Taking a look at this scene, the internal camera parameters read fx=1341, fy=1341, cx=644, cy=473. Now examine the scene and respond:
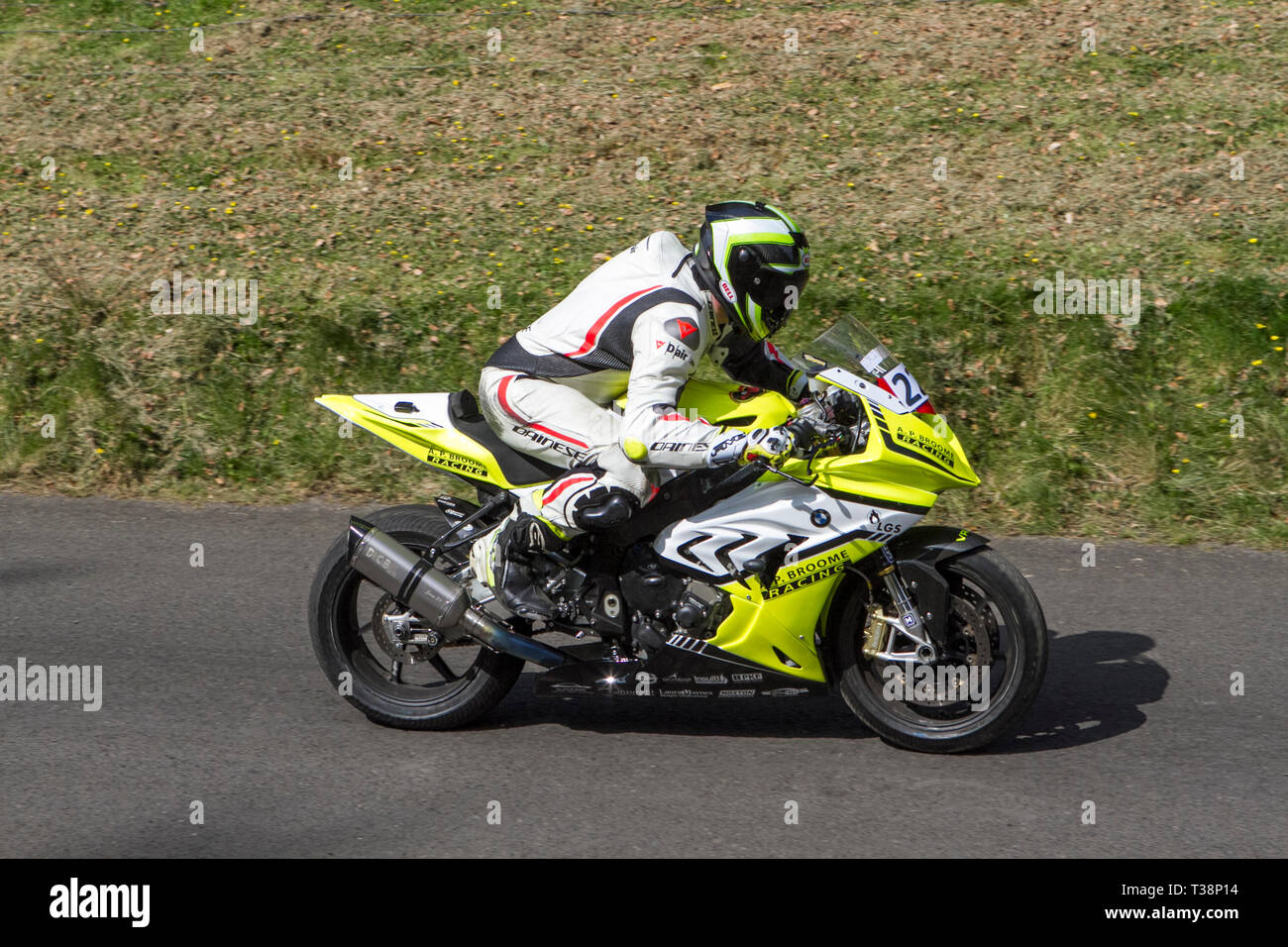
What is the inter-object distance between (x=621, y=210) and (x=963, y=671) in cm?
627

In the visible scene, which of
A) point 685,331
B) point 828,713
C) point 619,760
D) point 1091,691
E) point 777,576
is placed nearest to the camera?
point 685,331

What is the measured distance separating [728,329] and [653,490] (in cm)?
66

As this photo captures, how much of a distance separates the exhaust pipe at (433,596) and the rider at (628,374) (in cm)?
12

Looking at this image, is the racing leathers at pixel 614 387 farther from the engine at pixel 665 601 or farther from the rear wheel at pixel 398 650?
the rear wheel at pixel 398 650

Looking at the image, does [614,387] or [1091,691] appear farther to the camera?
[1091,691]

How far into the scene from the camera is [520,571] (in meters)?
4.91

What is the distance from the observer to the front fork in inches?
185

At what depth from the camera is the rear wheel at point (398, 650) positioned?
509cm

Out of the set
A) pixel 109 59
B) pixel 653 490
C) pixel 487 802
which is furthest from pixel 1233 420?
pixel 109 59

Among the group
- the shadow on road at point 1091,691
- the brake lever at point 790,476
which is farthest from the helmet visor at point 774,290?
the shadow on road at point 1091,691

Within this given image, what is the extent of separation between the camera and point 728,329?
490 centimetres

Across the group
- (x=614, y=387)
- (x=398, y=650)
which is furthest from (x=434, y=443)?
(x=398, y=650)

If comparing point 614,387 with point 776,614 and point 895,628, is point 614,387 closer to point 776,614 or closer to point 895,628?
point 776,614
